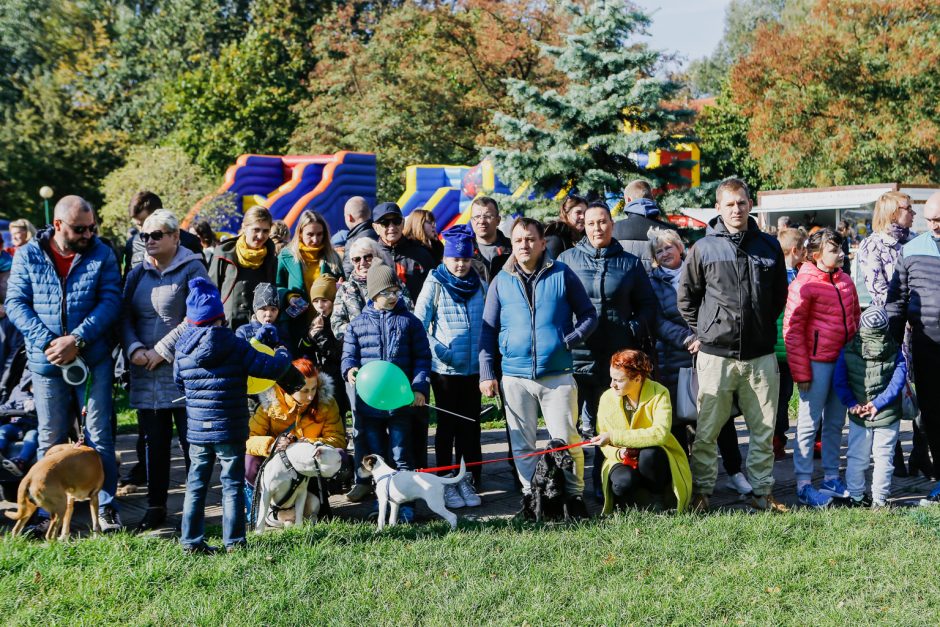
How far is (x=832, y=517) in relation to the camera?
18.2 feet

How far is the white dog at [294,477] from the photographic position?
536 cm

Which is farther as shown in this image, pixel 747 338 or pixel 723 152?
pixel 723 152

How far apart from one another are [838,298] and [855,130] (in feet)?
71.4

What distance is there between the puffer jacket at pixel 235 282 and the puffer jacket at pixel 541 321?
83.1 inches

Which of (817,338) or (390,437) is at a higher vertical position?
(817,338)

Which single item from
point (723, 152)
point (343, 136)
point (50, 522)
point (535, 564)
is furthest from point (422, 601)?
point (723, 152)

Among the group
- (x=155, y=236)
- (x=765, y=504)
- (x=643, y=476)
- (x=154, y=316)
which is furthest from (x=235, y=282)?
(x=765, y=504)

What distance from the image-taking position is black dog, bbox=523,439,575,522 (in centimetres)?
565

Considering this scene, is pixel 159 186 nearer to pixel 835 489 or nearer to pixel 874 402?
pixel 835 489

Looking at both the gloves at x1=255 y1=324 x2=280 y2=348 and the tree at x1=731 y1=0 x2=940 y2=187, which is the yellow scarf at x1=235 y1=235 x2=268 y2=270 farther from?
the tree at x1=731 y1=0 x2=940 y2=187

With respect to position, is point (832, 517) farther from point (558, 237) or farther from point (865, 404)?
point (558, 237)

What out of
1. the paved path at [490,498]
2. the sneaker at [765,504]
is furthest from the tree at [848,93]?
the sneaker at [765,504]

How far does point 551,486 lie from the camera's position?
5648 mm

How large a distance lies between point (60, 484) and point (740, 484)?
4.76 meters
